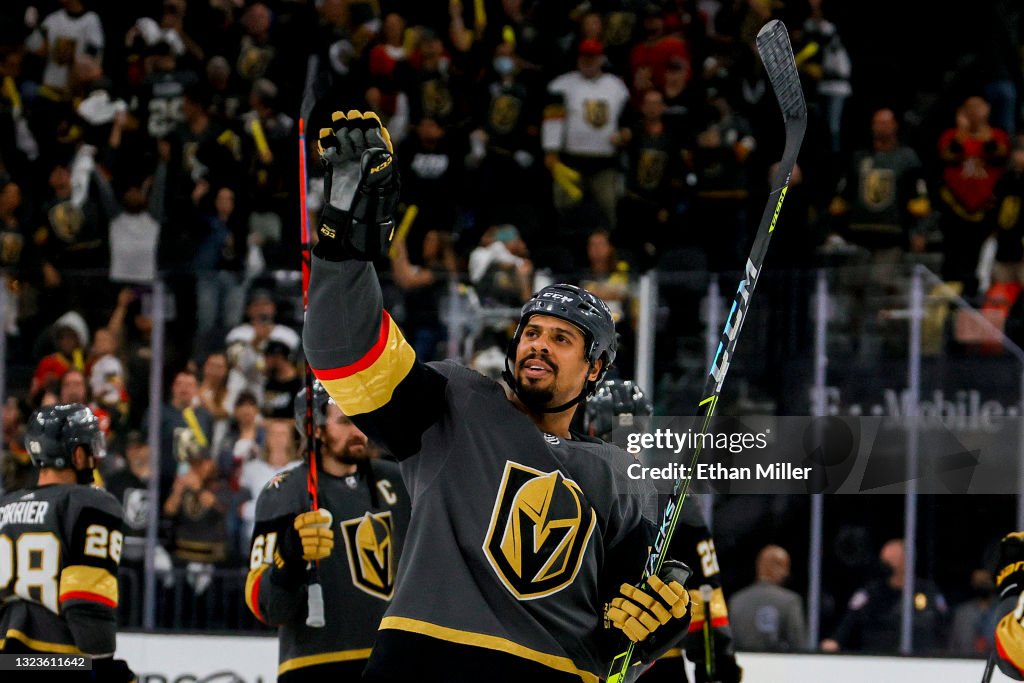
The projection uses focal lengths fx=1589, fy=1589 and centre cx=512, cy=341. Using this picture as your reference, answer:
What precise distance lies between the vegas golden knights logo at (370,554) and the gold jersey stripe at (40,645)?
34.1 inches

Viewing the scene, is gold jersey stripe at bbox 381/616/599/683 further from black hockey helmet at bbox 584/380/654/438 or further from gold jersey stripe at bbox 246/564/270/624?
black hockey helmet at bbox 584/380/654/438

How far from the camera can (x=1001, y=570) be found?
3.88 m

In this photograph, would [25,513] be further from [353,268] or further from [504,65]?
[504,65]

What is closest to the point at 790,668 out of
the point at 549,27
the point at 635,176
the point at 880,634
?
the point at 880,634

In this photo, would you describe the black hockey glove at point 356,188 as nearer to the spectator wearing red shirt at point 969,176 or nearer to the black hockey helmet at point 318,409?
the black hockey helmet at point 318,409

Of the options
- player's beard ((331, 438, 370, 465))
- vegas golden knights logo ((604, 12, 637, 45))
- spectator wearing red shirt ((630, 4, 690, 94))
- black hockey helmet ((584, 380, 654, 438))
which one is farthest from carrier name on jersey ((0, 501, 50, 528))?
vegas golden knights logo ((604, 12, 637, 45))

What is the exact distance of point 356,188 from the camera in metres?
2.76

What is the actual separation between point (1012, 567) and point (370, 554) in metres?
1.71

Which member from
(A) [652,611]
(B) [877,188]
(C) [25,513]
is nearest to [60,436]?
(C) [25,513]

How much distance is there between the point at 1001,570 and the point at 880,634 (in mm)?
2738

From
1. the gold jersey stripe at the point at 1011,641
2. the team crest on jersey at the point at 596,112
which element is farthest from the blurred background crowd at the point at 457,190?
the gold jersey stripe at the point at 1011,641

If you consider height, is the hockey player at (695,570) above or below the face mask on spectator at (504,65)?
below

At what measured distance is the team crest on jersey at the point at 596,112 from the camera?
9.25m

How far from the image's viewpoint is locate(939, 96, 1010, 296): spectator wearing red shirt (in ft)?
27.7
